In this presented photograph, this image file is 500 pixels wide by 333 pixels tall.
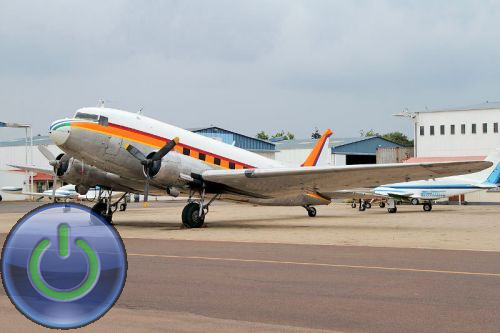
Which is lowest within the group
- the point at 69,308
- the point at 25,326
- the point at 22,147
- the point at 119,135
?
the point at 25,326

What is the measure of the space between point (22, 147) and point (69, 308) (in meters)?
84.1

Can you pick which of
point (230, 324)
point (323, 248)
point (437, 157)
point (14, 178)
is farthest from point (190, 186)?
point (14, 178)

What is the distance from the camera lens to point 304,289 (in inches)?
376

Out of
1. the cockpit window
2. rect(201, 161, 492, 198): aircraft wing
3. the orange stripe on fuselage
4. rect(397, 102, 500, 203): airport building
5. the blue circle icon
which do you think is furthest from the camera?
rect(397, 102, 500, 203): airport building

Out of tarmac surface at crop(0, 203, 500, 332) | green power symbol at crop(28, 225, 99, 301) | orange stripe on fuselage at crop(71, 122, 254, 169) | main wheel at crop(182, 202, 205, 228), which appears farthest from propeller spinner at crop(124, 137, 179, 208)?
green power symbol at crop(28, 225, 99, 301)

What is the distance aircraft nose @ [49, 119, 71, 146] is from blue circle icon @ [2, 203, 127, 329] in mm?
18157

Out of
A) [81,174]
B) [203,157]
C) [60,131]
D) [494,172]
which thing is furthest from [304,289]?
[494,172]

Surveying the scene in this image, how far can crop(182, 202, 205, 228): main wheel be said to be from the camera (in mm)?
24422

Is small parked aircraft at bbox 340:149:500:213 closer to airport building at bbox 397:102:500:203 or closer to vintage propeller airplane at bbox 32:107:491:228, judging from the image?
airport building at bbox 397:102:500:203

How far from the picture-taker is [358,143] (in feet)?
284

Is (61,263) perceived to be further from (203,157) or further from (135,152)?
(203,157)

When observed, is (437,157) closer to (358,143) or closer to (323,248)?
(358,143)

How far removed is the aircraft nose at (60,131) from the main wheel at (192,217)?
5603 mm

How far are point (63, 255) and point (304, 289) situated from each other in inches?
216
